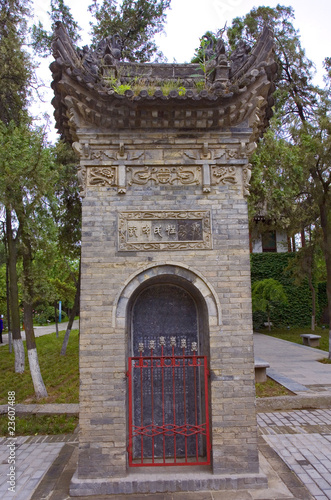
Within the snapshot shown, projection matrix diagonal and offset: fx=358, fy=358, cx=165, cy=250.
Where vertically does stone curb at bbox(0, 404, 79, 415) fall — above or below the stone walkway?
above

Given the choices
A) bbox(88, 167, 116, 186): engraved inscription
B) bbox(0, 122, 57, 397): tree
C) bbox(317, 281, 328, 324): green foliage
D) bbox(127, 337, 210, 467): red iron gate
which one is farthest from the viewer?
bbox(317, 281, 328, 324): green foliage

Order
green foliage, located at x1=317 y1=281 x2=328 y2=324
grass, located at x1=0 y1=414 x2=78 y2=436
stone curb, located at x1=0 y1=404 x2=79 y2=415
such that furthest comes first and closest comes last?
green foliage, located at x1=317 y1=281 x2=328 y2=324 < stone curb, located at x1=0 y1=404 x2=79 y2=415 < grass, located at x1=0 y1=414 x2=78 y2=436

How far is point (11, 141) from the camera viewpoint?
9656mm

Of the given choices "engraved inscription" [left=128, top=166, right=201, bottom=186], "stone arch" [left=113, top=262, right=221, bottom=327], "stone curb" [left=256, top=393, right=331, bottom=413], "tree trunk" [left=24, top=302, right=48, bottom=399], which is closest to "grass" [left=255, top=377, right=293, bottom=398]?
"stone curb" [left=256, top=393, right=331, bottom=413]

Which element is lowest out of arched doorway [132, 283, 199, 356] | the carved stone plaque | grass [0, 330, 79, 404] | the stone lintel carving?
grass [0, 330, 79, 404]

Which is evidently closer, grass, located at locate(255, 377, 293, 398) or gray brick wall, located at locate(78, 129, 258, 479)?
gray brick wall, located at locate(78, 129, 258, 479)

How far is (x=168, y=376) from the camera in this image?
19.1ft

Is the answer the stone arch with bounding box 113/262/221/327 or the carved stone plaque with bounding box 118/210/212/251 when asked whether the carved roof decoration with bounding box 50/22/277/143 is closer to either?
the carved stone plaque with bounding box 118/210/212/251

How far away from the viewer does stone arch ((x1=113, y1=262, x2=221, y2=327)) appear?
17.2 feet

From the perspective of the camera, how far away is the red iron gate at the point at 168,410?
5367 millimetres

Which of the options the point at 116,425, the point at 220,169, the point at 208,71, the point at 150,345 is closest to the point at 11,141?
the point at 208,71

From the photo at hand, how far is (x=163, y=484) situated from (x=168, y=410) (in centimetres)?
106

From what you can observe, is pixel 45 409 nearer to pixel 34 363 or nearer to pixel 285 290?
pixel 34 363

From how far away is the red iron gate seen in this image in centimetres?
537
